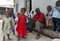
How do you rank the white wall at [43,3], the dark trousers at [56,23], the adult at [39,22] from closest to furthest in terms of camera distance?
the dark trousers at [56,23] < the adult at [39,22] < the white wall at [43,3]

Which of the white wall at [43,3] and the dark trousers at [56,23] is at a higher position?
the white wall at [43,3]

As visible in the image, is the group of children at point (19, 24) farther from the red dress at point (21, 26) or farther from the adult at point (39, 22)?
the adult at point (39, 22)

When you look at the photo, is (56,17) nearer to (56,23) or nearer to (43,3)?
(56,23)

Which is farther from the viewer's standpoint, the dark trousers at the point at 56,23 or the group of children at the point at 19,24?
the dark trousers at the point at 56,23

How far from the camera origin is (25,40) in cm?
914

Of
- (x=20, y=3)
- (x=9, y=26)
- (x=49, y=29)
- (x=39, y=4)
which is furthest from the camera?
(x=20, y=3)

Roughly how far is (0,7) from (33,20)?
66.6 ft

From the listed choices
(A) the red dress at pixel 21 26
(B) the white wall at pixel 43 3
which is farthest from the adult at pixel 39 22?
(B) the white wall at pixel 43 3

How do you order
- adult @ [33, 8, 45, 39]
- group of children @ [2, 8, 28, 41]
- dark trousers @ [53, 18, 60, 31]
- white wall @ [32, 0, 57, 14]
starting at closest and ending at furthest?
group of children @ [2, 8, 28, 41]
dark trousers @ [53, 18, 60, 31]
adult @ [33, 8, 45, 39]
white wall @ [32, 0, 57, 14]

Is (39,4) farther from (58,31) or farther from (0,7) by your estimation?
(0,7)

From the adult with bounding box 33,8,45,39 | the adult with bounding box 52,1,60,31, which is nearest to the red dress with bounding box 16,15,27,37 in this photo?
the adult with bounding box 33,8,45,39

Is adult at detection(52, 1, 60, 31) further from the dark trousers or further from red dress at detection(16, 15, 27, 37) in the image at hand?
red dress at detection(16, 15, 27, 37)

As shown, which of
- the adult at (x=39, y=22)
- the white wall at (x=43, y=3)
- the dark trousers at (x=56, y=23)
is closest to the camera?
the dark trousers at (x=56, y=23)

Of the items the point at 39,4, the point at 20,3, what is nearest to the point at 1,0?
the point at 20,3
